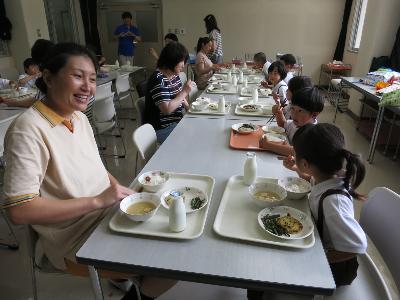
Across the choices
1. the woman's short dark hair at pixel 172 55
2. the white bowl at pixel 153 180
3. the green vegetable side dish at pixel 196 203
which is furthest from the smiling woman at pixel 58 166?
the woman's short dark hair at pixel 172 55

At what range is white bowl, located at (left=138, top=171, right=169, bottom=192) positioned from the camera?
1.18 m

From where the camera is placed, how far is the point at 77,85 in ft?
3.48

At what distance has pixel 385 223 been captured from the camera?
1.04m

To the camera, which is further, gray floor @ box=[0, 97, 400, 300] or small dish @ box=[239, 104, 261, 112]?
small dish @ box=[239, 104, 261, 112]

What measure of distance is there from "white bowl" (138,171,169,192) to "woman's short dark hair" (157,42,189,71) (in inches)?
45.5

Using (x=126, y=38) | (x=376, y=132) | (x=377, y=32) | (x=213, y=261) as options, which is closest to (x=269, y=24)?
(x=377, y=32)

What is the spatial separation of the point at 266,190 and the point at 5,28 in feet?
18.0

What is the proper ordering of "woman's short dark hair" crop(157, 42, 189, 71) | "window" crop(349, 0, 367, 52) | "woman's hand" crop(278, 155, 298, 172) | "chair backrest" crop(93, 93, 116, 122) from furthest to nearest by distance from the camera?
"window" crop(349, 0, 367, 52) → "chair backrest" crop(93, 93, 116, 122) → "woman's short dark hair" crop(157, 42, 189, 71) → "woman's hand" crop(278, 155, 298, 172)

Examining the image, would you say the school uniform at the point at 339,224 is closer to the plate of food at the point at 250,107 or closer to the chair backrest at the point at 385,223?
the chair backrest at the point at 385,223

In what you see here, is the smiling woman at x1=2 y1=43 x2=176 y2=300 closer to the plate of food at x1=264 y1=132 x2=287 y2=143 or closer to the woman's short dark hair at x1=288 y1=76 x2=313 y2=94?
the plate of food at x1=264 y1=132 x2=287 y2=143

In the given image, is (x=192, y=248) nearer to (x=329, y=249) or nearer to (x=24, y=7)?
(x=329, y=249)

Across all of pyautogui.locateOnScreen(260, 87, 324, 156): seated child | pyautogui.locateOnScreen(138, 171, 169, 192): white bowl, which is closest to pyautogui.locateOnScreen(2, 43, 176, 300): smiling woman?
pyautogui.locateOnScreen(138, 171, 169, 192): white bowl

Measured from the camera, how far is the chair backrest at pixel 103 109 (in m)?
2.81

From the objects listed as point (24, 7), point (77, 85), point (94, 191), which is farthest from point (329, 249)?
A: point (24, 7)
